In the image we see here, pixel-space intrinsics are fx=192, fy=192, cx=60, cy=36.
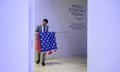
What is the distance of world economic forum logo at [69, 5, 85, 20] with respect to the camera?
29.3 feet

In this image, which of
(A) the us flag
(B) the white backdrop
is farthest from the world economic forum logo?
(A) the us flag

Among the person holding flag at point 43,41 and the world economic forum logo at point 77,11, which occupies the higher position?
the world economic forum logo at point 77,11

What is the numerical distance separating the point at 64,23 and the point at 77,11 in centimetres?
105

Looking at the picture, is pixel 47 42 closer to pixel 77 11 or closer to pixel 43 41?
pixel 43 41

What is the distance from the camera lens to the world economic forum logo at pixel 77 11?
8945mm

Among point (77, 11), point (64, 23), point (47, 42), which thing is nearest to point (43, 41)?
point (47, 42)

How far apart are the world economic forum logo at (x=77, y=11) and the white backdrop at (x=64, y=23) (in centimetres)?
9

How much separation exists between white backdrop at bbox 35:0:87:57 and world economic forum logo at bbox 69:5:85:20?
0.09 metres

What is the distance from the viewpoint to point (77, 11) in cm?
921
